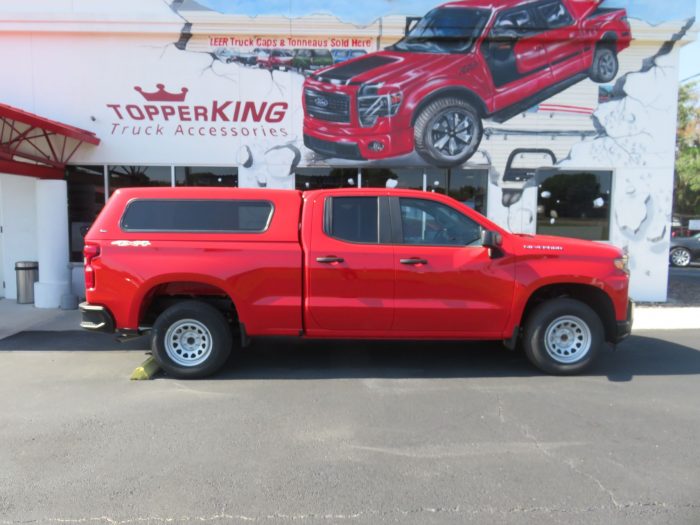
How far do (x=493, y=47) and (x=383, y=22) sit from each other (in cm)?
220

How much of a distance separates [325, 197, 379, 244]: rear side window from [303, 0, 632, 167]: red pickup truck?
4.66m

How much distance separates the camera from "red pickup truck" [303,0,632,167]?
9586 mm

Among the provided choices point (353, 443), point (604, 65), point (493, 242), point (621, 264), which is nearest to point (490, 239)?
point (493, 242)

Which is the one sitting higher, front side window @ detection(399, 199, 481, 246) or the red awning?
the red awning

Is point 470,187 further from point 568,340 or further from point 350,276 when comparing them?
point 350,276

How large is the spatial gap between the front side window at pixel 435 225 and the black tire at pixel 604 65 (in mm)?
6613

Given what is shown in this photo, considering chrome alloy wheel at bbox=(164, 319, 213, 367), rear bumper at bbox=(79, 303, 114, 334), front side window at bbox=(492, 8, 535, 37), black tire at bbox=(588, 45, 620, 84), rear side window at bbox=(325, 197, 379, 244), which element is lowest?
chrome alloy wheel at bbox=(164, 319, 213, 367)

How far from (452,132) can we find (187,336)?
6.74m

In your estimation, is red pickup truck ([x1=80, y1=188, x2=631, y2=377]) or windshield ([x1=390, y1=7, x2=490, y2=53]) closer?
red pickup truck ([x1=80, y1=188, x2=631, y2=377])

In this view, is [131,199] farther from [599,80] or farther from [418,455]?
[599,80]

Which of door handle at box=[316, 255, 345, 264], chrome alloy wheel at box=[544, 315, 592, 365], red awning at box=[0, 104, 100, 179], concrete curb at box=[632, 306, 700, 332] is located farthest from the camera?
concrete curb at box=[632, 306, 700, 332]

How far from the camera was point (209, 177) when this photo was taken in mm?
9836

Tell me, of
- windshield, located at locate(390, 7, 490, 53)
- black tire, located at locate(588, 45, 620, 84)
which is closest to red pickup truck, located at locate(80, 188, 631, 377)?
windshield, located at locate(390, 7, 490, 53)

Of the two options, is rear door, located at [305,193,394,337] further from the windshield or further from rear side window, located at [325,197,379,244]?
the windshield
